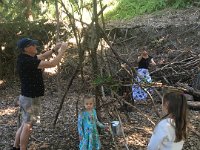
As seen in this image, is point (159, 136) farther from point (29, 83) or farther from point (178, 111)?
point (29, 83)

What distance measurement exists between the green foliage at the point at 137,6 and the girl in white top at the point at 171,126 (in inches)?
424

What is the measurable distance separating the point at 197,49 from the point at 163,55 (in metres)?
0.87

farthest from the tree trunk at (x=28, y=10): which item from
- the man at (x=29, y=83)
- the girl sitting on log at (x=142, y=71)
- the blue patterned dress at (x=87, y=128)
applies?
the blue patterned dress at (x=87, y=128)

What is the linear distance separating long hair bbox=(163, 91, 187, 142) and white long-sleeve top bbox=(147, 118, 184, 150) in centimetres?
4

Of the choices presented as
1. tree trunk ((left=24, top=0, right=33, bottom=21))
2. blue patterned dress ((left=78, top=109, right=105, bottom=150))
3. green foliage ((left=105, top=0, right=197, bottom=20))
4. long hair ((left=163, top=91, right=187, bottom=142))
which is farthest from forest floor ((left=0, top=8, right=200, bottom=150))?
green foliage ((left=105, top=0, right=197, bottom=20))

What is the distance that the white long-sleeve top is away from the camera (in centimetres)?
320

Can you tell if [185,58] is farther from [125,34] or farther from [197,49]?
[125,34]

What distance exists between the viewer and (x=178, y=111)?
10.7ft

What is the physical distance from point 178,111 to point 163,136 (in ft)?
0.81

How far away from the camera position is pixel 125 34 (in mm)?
11586

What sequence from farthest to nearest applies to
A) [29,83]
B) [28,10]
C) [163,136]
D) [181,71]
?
1. [28,10]
2. [181,71]
3. [29,83]
4. [163,136]

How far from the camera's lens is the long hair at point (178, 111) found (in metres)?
3.25

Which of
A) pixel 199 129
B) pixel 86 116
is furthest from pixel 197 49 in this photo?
pixel 86 116

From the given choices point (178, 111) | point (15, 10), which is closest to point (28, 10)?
point (15, 10)
